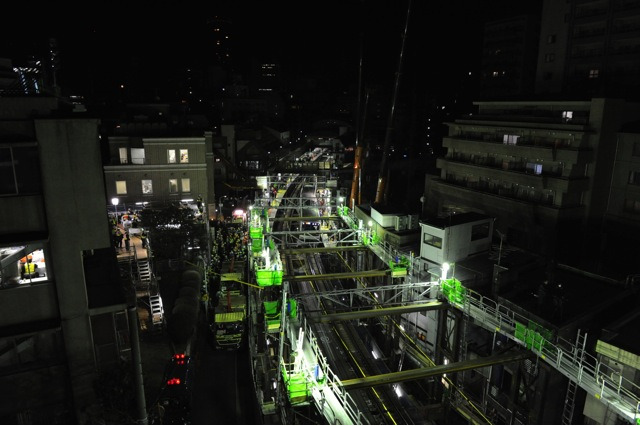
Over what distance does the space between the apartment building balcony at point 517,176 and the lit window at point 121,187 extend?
2796 cm

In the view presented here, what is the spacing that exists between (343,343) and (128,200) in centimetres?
2324

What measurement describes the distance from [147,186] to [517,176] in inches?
Answer: 1173

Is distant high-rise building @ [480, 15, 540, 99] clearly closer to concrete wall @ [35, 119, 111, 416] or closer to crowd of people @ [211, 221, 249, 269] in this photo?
crowd of people @ [211, 221, 249, 269]

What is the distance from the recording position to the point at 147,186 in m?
35.1

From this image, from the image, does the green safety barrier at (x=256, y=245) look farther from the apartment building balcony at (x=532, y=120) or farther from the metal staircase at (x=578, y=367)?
the apartment building balcony at (x=532, y=120)

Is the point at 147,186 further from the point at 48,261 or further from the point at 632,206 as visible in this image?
the point at 632,206

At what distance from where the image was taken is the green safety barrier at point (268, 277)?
65.2ft

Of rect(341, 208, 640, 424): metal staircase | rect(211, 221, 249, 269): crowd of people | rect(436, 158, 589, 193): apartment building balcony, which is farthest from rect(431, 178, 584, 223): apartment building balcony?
rect(211, 221, 249, 269): crowd of people

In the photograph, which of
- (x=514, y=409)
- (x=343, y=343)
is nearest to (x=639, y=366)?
(x=514, y=409)

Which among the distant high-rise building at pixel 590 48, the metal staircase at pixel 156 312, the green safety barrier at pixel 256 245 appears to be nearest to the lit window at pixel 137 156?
the green safety barrier at pixel 256 245

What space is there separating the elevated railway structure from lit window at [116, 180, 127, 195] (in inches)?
549

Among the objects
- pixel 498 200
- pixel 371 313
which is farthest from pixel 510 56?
pixel 371 313

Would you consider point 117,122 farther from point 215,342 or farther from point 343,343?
point 343,343

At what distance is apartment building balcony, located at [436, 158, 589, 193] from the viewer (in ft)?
94.6
